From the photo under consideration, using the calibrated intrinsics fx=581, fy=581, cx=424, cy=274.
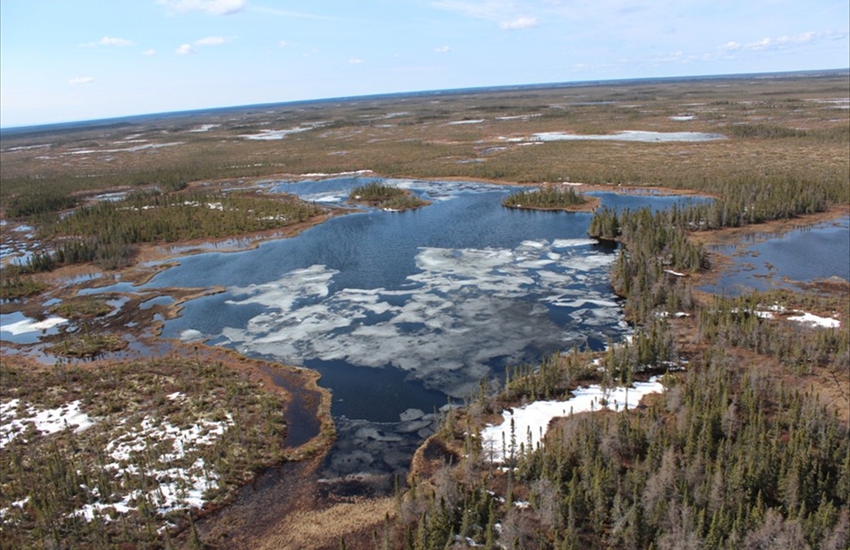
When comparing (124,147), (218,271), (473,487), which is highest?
(124,147)

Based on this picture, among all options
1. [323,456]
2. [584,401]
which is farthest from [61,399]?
[584,401]

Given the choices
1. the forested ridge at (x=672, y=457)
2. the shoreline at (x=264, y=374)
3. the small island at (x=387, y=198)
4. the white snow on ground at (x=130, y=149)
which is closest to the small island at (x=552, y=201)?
the shoreline at (x=264, y=374)

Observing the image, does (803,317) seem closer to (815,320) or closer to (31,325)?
(815,320)

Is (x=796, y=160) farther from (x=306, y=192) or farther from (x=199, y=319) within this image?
(x=199, y=319)

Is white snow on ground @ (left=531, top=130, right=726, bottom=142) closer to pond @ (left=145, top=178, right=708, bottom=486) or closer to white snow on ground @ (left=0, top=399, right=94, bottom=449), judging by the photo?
pond @ (left=145, top=178, right=708, bottom=486)

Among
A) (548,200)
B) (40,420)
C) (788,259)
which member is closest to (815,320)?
(788,259)

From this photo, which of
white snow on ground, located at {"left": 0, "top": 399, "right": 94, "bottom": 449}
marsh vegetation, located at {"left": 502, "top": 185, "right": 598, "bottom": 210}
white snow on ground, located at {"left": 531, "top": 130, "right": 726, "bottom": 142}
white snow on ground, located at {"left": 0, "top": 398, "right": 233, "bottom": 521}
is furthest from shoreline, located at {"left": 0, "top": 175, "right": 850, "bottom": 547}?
white snow on ground, located at {"left": 531, "top": 130, "right": 726, "bottom": 142}
